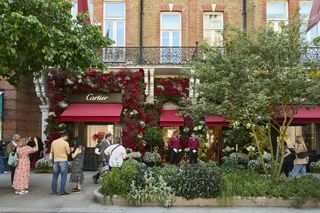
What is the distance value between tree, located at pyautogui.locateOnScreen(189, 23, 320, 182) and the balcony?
800cm

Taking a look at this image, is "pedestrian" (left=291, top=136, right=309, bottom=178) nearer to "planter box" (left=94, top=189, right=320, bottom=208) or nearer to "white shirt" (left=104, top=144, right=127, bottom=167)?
"planter box" (left=94, top=189, right=320, bottom=208)

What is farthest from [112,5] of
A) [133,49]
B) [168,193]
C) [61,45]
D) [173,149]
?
[168,193]

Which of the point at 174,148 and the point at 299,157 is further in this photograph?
the point at 174,148

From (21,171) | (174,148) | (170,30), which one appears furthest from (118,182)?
(170,30)

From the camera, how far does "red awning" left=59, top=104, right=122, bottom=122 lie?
20.0 metres

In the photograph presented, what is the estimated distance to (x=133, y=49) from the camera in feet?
70.5

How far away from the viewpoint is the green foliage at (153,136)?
20.6 m

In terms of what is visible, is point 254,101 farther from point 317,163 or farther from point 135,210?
point 317,163

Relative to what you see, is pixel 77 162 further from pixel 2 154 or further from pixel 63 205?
pixel 2 154

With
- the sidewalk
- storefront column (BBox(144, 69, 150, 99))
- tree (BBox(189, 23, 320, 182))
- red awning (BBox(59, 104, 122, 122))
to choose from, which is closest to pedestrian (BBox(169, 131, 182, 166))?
red awning (BBox(59, 104, 122, 122))

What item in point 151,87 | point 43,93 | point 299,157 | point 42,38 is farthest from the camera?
point 151,87

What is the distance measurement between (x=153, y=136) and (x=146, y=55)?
Answer: 3.96 meters

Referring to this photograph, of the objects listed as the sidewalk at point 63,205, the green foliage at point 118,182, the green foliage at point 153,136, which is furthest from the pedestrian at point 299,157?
the green foliage at point 153,136

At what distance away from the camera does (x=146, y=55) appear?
2145 cm
